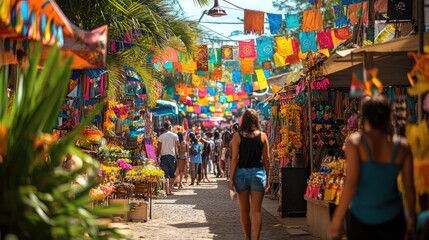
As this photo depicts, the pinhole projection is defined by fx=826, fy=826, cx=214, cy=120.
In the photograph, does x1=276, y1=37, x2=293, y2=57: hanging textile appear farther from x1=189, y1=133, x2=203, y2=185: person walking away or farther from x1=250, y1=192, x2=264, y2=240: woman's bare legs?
x1=250, y1=192, x2=264, y2=240: woman's bare legs

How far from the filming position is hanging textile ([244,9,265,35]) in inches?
887

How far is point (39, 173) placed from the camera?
5395mm

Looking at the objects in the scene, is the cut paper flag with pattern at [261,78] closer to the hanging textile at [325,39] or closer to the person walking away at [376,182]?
the hanging textile at [325,39]

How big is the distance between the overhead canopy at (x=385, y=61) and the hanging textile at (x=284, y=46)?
452 inches

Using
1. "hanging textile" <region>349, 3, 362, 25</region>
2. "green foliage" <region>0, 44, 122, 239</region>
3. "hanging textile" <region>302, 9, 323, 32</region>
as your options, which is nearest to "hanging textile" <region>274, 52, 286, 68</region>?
"hanging textile" <region>302, 9, 323, 32</region>

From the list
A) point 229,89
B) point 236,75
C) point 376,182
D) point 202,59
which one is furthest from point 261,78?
point 376,182

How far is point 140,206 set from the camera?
14414 mm

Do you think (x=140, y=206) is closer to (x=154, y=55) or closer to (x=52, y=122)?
(x=154, y=55)

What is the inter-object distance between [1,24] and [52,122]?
69.2 inches

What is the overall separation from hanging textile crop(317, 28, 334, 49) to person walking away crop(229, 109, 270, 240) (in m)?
12.3

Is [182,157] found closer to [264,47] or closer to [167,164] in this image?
[167,164]

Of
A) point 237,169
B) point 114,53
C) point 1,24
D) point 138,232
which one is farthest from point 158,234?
point 1,24

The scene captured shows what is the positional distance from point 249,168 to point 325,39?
12770 millimetres

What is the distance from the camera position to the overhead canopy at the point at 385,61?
27.0 feet
